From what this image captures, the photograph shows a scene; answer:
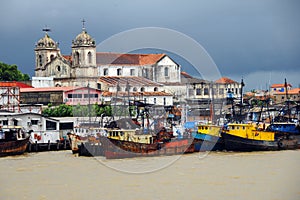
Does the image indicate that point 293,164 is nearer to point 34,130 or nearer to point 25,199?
point 25,199

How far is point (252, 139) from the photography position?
144ft

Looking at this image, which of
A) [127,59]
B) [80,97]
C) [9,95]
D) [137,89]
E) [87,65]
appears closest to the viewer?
[9,95]

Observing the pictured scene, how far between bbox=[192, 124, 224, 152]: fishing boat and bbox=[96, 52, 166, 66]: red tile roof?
2879 centimetres

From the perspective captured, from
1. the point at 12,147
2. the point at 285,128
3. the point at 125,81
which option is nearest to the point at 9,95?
the point at 125,81

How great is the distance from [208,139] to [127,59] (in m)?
32.0

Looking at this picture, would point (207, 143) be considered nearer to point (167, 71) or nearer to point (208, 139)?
point (208, 139)

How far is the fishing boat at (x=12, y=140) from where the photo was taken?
40875 millimetres

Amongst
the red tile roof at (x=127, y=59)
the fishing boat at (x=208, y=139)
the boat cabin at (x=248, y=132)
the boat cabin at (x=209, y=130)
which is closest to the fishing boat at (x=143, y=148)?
the fishing boat at (x=208, y=139)

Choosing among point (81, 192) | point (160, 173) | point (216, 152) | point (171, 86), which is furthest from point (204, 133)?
point (171, 86)

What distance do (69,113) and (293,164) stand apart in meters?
24.4

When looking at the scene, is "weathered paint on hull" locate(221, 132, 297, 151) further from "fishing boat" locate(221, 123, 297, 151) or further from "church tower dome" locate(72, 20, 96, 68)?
"church tower dome" locate(72, 20, 96, 68)

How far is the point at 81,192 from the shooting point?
1062 inches

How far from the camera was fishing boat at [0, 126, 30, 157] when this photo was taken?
134ft

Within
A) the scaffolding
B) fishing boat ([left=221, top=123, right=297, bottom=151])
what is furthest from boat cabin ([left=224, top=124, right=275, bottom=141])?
the scaffolding
